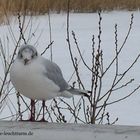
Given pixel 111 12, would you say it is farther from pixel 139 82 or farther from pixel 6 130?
pixel 6 130

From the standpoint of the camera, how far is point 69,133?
2.06 metres

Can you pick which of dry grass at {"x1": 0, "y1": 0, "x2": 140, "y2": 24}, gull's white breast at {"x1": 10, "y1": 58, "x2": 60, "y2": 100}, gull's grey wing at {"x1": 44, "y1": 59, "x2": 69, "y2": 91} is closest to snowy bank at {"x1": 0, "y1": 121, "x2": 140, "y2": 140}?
gull's white breast at {"x1": 10, "y1": 58, "x2": 60, "y2": 100}

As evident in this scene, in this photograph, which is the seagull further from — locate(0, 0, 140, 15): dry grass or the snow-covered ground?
locate(0, 0, 140, 15): dry grass

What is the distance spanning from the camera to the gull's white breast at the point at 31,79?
7.71ft

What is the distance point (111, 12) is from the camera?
11.6m

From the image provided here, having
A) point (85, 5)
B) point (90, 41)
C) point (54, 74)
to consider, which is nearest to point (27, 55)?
point (54, 74)

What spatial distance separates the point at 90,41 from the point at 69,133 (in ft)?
21.6

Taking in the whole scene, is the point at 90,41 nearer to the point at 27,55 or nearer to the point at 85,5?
the point at 85,5

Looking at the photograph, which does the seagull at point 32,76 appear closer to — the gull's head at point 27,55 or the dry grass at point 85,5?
the gull's head at point 27,55

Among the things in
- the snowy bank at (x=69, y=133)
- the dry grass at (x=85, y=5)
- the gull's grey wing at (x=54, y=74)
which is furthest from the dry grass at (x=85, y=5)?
the snowy bank at (x=69, y=133)

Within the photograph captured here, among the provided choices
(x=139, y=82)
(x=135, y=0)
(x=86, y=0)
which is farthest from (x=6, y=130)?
(x=135, y=0)

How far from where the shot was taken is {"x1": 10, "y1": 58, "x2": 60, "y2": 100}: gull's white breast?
7.71ft

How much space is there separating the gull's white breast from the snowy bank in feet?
0.93

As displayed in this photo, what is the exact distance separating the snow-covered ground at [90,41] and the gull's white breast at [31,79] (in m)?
1.89
